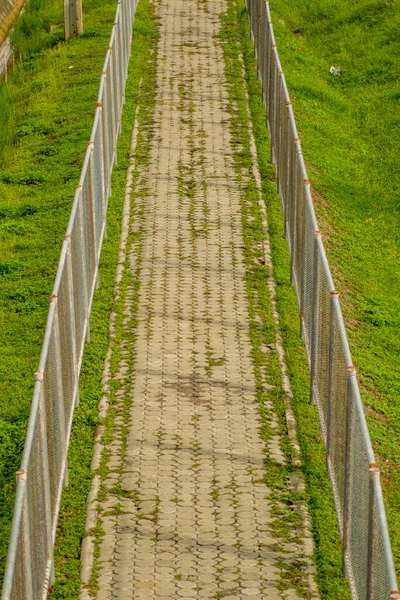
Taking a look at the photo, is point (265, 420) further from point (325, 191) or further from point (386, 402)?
point (325, 191)

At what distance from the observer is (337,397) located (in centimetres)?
991

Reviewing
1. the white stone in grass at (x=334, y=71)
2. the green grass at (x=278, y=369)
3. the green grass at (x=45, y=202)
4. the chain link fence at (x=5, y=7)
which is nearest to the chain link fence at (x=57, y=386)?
the green grass at (x=45, y=202)

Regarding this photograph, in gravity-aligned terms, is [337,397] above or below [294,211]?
above

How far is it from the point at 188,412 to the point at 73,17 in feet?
49.0

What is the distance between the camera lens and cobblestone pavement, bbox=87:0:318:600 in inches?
375

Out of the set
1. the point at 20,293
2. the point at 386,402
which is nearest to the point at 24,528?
the point at 386,402

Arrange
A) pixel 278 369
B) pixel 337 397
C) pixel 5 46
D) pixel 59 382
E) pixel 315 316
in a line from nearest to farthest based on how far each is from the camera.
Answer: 1. pixel 337 397
2. pixel 59 382
3. pixel 315 316
4. pixel 278 369
5. pixel 5 46

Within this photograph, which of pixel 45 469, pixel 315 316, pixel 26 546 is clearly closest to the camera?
pixel 26 546

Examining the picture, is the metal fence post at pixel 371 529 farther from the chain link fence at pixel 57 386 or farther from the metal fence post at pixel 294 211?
the metal fence post at pixel 294 211

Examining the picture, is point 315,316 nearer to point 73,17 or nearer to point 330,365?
point 330,365

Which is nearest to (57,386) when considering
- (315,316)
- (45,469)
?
(45,469)

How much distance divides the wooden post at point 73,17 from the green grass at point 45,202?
0.26 metres

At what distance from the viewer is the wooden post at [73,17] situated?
2491 cm

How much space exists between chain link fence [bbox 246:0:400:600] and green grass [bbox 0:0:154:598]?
2073 mm
